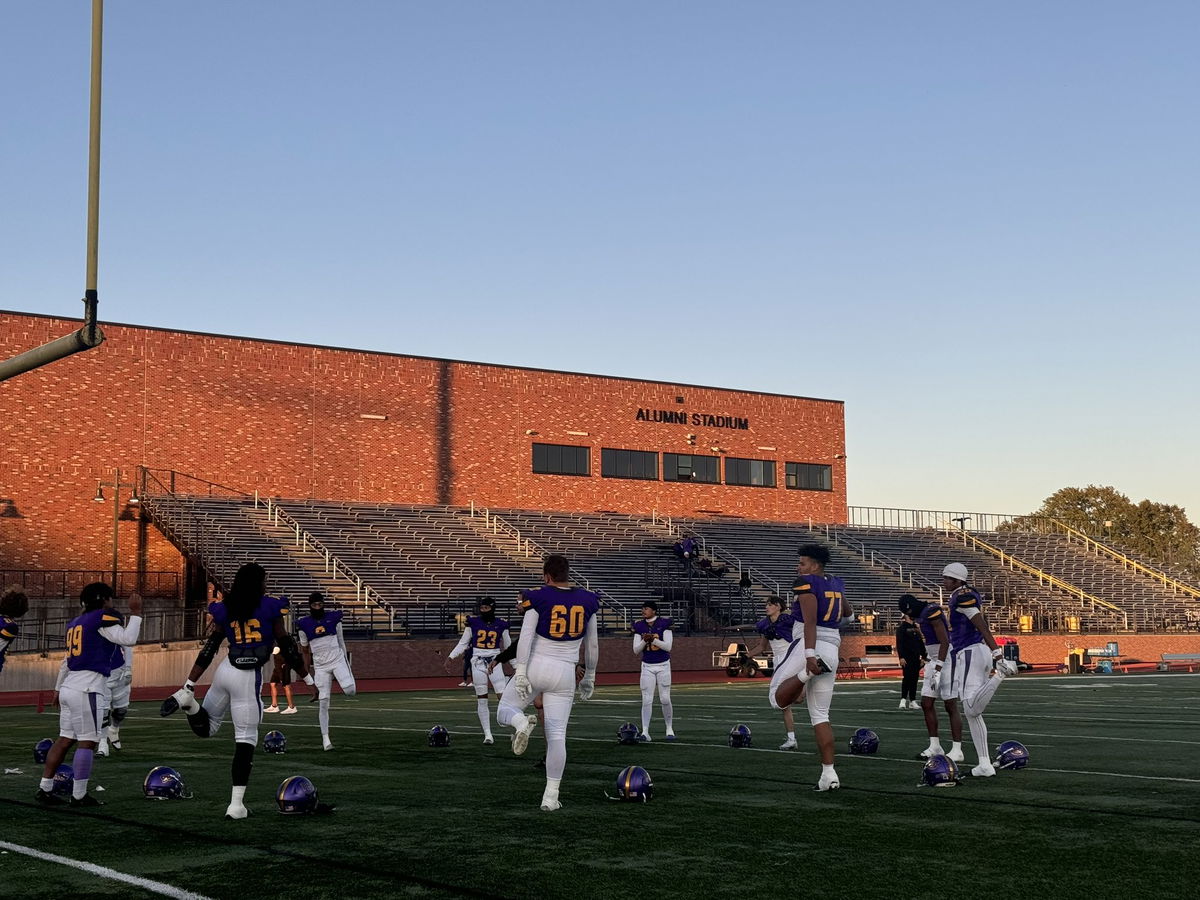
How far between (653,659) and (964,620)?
6468 mm

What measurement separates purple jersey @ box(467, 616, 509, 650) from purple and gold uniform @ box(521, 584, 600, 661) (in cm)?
776

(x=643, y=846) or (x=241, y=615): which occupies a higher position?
(x=241, y=615)

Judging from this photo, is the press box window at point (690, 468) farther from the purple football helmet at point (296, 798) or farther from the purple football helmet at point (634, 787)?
the purple football helmet at point (296, 798)

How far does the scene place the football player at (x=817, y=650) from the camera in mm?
12230

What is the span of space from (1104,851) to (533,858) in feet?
13.2

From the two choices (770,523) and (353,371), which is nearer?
(353,371)

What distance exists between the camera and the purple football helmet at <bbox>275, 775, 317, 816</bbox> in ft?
36.1

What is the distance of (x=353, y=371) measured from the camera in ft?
172

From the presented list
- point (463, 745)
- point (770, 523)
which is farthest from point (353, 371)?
point (463, 745)

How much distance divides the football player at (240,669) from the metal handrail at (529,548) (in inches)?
1350

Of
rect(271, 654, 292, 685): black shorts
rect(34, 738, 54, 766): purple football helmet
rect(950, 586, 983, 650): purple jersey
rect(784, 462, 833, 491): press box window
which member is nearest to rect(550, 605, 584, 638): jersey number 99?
rect(950, 586, 983, 650): purple jersey

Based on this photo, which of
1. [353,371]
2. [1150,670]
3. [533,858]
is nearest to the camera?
[533,858]

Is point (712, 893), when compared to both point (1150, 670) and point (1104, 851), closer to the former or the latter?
point (1104, 851)

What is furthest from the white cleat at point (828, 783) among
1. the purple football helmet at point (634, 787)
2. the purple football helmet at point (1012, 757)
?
the purple football helmet at point (1012, 757)
